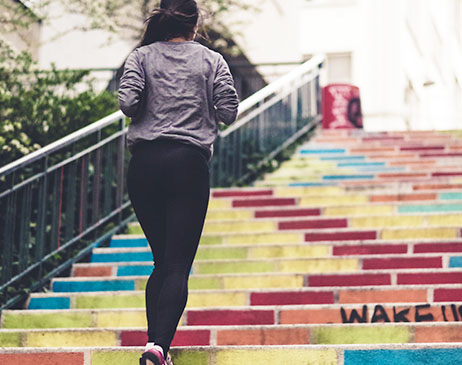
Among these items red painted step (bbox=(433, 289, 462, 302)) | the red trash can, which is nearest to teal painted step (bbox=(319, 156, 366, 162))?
the red trash can

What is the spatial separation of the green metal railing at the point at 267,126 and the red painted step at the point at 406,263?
119 inches

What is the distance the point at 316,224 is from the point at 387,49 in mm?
9823

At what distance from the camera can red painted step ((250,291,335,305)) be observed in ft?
14.4

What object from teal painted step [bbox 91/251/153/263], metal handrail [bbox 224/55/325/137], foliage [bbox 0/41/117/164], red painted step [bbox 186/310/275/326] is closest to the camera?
red painted step [bbox 186/310/275/326]

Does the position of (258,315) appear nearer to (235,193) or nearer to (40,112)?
(235,193)

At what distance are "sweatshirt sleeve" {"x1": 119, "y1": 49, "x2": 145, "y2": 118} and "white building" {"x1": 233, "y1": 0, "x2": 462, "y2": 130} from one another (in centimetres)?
1177

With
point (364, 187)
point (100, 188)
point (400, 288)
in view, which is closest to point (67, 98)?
point (100, 188)

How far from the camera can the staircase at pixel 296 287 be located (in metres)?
3.11

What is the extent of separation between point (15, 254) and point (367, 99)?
10.6m

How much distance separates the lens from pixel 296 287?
15.4ft

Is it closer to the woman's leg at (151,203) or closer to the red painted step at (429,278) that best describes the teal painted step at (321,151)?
the red painted step at (429,278)

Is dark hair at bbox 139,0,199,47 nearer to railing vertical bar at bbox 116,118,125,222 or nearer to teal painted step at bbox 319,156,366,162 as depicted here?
railing vertical bar at bbox 116,118,125,222

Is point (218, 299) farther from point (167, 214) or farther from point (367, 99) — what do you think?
point (367, 99)

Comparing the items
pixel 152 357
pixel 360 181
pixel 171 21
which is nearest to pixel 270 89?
pixel 360 181
